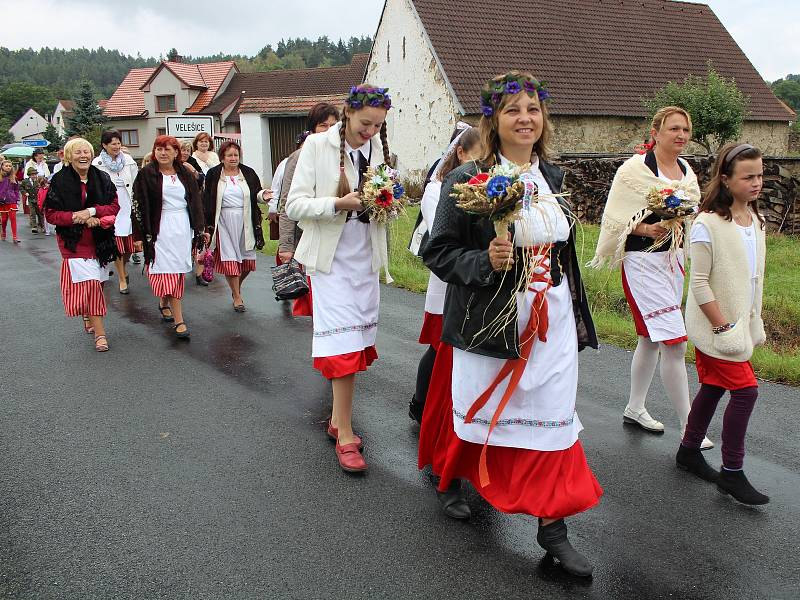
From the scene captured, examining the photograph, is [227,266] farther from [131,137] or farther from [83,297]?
[131,137]

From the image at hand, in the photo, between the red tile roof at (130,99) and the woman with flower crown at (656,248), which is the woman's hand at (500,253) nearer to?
the woman with flower crown at (656,248)

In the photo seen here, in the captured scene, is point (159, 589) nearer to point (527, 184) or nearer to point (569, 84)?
point (527, 184)

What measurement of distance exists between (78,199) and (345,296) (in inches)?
161

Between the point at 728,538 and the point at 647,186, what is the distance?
2291mm

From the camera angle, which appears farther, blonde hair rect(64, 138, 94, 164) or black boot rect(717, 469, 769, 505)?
blonde hair rect(64, 138, 94, 164)

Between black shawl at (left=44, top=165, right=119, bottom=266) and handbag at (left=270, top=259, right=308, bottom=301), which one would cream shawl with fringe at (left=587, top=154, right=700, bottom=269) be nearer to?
handbag at (left=270, top=259, right=308, bottom=301)

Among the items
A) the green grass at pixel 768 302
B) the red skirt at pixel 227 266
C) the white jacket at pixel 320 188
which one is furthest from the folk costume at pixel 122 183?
the white jacket at pixel 320 188

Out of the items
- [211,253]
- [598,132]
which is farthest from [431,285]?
[598,132]

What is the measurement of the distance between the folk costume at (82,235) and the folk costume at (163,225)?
0.45m

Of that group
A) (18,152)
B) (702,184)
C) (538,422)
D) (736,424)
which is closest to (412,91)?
(702,184)

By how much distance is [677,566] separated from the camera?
352cm

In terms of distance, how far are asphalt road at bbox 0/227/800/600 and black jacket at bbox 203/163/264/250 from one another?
2.84m

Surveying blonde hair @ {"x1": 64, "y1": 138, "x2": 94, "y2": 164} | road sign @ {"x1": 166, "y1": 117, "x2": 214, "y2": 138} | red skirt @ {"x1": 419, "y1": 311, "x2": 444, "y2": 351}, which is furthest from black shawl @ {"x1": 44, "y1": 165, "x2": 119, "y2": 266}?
road sign @ {"x1": 166, "y1": 117, "x2": 214, "y2": 138}

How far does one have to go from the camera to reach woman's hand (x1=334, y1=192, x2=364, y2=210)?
4496mm
